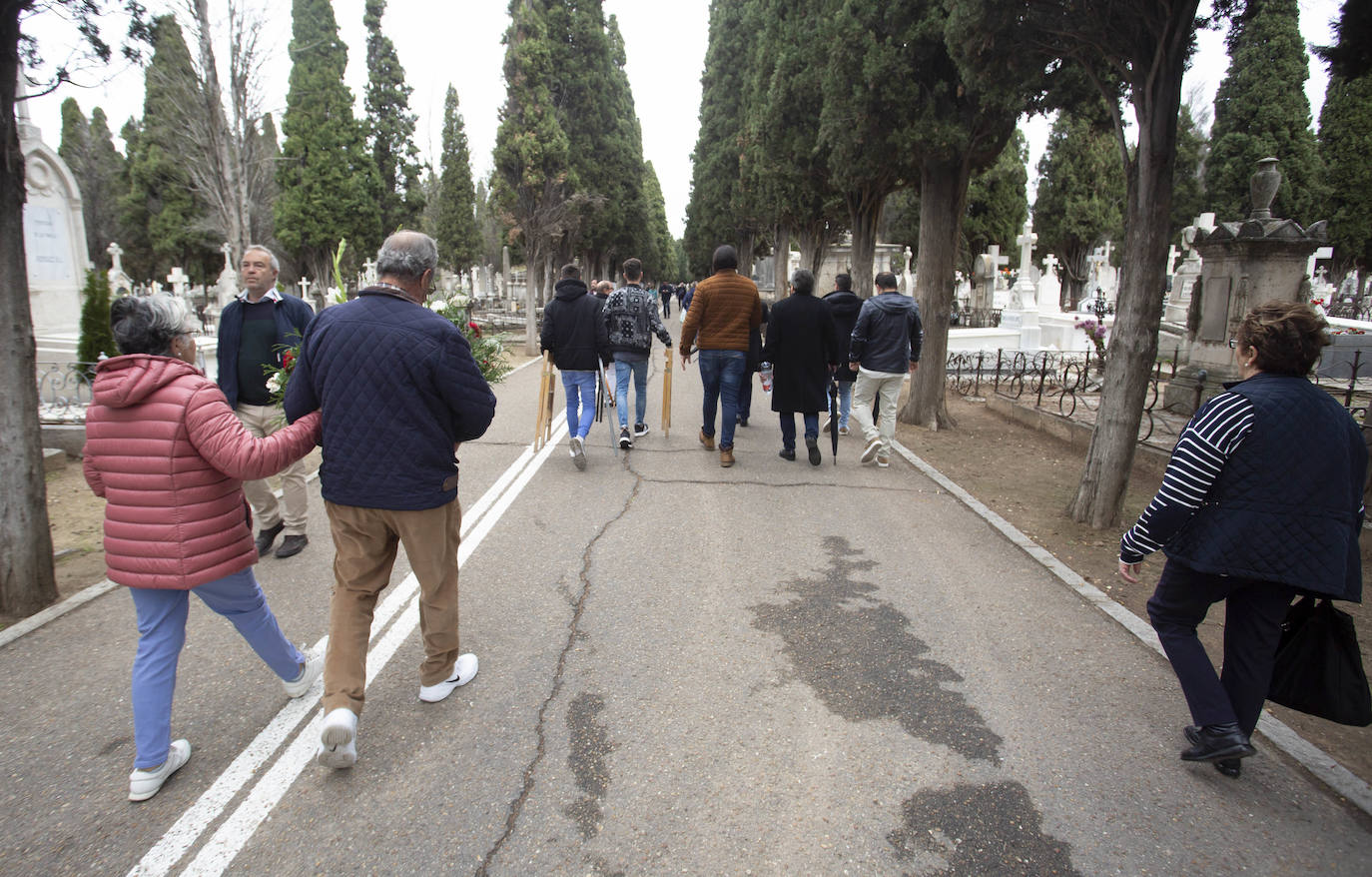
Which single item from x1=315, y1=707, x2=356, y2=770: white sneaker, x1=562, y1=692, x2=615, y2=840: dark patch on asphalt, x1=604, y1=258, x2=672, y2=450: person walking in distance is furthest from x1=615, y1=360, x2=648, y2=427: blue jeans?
x1=315, y1=707, x2=356, y2=770: white sneaker

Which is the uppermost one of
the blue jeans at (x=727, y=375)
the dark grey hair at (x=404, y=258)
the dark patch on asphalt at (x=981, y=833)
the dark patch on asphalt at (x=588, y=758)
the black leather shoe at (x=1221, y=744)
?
the dark grey hair at (x=404, y=258)

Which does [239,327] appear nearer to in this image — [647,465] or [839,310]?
[647,465]

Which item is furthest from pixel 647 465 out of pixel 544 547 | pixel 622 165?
pixel 622 165

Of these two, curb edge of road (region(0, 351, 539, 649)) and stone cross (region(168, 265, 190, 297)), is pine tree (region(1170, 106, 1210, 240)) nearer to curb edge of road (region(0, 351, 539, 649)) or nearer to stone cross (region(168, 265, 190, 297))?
curb edge of road (region(0, 351, 539, 649))

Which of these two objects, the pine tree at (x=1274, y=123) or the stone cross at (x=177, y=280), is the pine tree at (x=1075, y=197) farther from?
the stone cross at (x=177, y=280)

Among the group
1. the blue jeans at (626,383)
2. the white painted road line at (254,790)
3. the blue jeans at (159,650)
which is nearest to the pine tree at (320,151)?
the blue jeans at (626,383)

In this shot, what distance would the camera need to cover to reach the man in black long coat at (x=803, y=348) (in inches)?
305

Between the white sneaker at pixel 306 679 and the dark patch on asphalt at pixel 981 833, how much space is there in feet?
8.39

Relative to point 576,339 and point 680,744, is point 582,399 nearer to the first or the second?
point 576,339

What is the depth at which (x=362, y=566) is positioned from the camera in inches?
119

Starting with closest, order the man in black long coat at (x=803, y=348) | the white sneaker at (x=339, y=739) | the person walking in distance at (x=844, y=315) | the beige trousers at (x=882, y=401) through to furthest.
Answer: the white sneaker at (x=339, y=739), the man in black long coat at (x=803, y=348), the beige trousers at (x=882, y=401), the person walking in distance at (x=844, y=315)

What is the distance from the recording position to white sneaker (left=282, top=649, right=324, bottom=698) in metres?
3.39

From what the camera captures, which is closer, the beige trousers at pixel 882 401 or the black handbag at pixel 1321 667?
the black handbag at pixel 1321 667

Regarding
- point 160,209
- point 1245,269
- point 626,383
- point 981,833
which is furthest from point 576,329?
point 160,209
